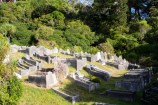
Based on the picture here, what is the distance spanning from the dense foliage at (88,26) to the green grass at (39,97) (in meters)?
19.2

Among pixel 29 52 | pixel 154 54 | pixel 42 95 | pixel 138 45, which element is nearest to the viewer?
pixel 42 95

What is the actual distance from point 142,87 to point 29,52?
1201 cm

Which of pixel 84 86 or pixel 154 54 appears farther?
pixel 154 54

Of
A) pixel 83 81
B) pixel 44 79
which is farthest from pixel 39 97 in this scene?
pixel 83 81

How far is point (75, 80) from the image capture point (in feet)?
88.3

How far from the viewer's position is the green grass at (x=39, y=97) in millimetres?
23031

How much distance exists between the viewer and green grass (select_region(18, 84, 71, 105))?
23031mm

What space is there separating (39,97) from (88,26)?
3331 centimetres

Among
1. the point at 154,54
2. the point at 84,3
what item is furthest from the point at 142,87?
the point at 84,3

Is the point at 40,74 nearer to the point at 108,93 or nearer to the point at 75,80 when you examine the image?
the point at 75,80

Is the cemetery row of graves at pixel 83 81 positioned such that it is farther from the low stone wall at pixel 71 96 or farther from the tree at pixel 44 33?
the tree at pixel 44 33

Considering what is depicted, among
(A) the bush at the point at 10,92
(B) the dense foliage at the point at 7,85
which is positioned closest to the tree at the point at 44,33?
(B) the dense foliage at the point at 7,85

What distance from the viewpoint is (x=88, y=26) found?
5600cm

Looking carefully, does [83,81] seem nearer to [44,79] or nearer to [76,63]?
[44,79]
